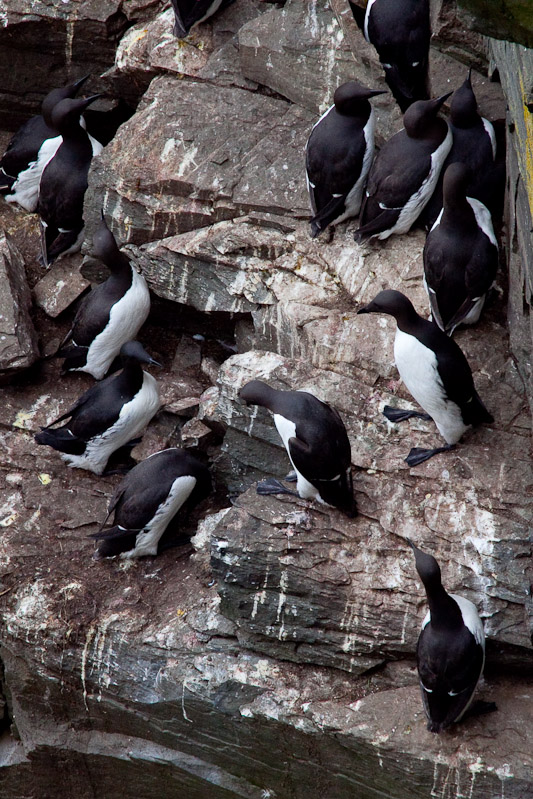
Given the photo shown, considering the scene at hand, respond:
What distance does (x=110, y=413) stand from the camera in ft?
21.4

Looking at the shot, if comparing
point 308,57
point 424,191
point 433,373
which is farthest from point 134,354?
point 308,57

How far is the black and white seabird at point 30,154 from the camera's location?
26.9ft

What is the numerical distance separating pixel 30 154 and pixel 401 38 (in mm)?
3495

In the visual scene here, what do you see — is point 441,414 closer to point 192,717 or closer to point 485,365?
point 485,365

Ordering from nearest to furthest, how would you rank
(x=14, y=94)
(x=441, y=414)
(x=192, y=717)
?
(x=441, y=414), (x=192, y=717), (x=14, y=94)

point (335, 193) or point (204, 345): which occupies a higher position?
point (335, 193)

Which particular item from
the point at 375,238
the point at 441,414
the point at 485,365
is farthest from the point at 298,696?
the point at 375,238

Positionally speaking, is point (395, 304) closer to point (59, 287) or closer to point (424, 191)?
point (424, 191)

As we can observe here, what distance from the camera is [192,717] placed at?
5.61 meters

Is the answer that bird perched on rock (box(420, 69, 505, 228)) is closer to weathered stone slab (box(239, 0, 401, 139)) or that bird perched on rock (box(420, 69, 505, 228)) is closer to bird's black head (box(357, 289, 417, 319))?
weathered stone slab (box(239, 0, 401, 139))

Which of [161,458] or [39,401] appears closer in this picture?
[161,458]

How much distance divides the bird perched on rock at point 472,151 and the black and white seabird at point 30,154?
10.9 feet

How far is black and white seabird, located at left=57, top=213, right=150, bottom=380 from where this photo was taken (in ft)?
22.3

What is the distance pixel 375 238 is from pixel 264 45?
1.84 m
